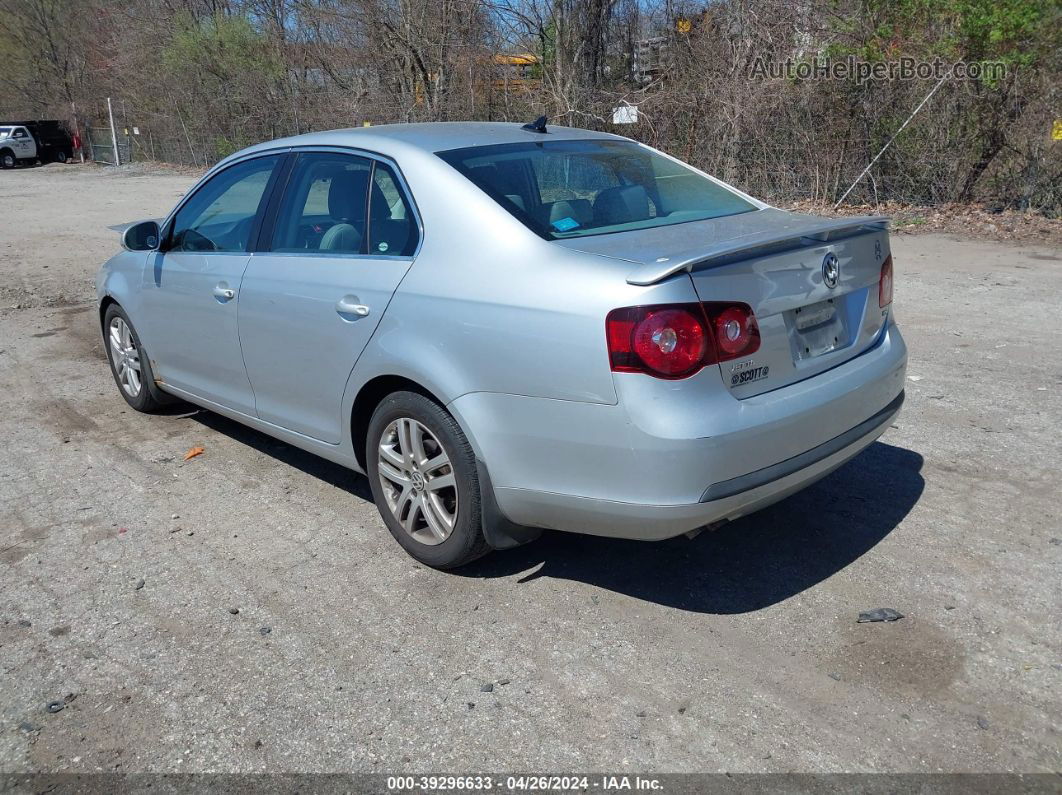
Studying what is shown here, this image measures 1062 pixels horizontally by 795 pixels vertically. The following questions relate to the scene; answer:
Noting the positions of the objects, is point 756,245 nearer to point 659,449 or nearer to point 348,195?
point 659,449

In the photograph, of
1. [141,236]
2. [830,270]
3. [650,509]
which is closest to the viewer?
[650,509]

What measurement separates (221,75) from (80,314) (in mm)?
26847

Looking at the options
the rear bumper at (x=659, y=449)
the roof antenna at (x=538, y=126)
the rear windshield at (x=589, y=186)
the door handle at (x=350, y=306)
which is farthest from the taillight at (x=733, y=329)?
the roof antenna at (x=538, y=126)

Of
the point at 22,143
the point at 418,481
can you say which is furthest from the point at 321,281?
the point at 22,143

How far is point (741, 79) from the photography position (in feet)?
51.4

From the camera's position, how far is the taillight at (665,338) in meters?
3.05

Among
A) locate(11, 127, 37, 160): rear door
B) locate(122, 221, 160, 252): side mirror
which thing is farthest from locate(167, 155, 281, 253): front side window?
locate(11, 127, 37, 160): rear door

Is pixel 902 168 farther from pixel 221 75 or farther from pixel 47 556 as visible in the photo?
pixel 221 75

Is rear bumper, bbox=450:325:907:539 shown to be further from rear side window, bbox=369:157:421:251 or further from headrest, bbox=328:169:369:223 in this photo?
headrest, bbox=328:169:369:223

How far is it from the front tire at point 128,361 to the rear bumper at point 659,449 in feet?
10.8

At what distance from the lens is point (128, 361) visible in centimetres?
620

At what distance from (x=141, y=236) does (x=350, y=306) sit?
7.60 feet

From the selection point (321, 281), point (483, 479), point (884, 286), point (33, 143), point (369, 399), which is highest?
point (33, 143)

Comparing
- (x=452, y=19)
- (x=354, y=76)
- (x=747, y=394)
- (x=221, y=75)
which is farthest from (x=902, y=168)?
(x=221, y=75)
